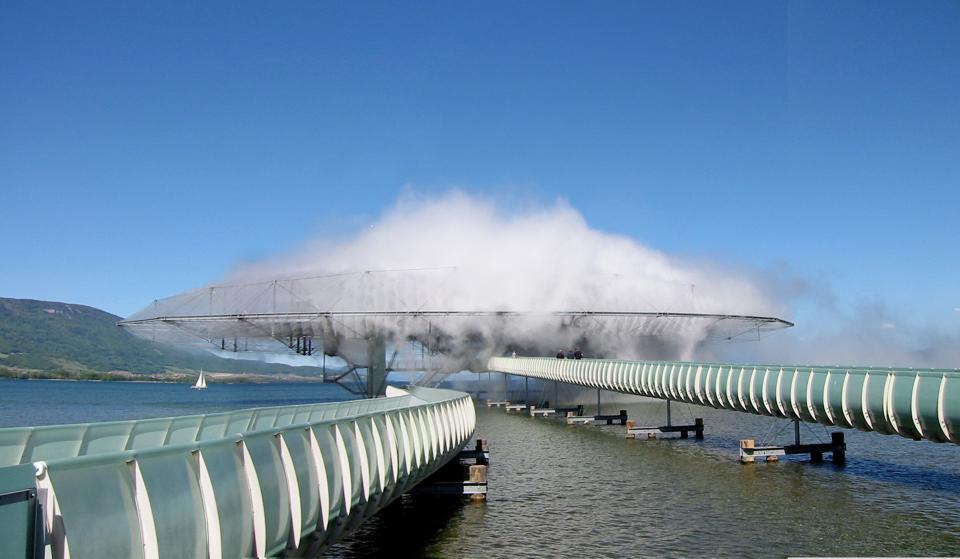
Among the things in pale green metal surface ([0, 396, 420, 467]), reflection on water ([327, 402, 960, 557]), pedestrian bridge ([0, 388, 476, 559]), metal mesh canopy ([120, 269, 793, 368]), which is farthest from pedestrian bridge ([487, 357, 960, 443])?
metal mesh canopy ([120, 269, 793, 368])

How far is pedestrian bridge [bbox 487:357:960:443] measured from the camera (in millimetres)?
20906

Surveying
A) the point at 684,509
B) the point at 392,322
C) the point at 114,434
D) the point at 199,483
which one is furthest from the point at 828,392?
the point at 392,322

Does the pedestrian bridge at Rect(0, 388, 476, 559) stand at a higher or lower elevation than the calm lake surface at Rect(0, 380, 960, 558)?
higher

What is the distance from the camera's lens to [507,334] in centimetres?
9375

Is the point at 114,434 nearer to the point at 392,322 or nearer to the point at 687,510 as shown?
the point at 687,510

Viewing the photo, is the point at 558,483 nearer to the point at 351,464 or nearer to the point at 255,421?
the point at 255,421

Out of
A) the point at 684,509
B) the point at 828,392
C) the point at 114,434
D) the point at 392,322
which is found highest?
the point at 392,322

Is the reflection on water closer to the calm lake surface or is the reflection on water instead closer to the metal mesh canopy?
the calm lake surface

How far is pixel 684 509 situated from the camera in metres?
21.2

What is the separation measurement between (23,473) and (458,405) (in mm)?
20276

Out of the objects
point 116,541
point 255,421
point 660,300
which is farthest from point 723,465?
point 660,300

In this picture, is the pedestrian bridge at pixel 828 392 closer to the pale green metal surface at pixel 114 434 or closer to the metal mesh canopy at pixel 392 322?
the pale green metal surface at pixel 114 434

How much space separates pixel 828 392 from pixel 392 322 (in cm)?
6433

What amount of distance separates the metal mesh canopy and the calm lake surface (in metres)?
52.6
